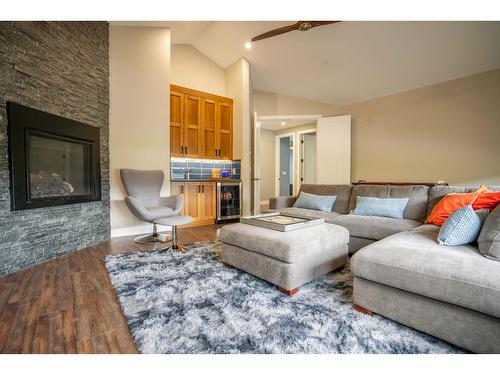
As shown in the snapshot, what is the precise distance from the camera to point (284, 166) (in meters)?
8.21

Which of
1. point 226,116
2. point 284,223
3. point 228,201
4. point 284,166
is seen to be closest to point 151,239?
point 228,201

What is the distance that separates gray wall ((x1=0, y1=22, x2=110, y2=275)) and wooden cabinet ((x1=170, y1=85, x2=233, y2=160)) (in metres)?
1.25

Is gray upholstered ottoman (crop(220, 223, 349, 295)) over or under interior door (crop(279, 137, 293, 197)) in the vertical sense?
under

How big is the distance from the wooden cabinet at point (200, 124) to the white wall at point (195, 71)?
1.33ft

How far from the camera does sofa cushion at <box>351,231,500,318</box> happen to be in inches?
43.6

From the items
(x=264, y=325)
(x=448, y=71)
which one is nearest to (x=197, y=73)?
(x=448, y=71)

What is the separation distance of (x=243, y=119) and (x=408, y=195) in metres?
3.22

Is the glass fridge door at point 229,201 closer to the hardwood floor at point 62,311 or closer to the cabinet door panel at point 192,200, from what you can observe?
the cabinet door panel at point 192,200

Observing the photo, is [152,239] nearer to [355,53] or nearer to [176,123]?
[176,123]

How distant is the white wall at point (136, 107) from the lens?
3.59m

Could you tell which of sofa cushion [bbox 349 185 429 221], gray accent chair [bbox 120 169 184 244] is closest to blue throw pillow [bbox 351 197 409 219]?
sofa cushion [bbox 349 185 429 221]

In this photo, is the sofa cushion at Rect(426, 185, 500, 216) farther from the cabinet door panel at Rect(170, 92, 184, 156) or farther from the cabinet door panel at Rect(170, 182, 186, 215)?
the cabinet door panel at Rect(170, 92, 184, 156)

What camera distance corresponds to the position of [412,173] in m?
4.80
